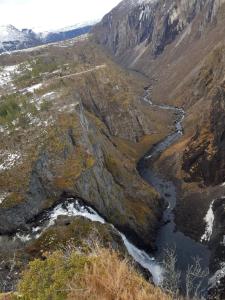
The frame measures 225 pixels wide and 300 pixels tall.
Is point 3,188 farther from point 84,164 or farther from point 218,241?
point 218,241

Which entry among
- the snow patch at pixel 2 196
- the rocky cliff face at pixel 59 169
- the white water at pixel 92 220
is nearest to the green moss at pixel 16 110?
the rocky cliff face at pixel 59 169

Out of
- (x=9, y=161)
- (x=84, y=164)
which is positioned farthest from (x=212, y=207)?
(x=9, y=161)

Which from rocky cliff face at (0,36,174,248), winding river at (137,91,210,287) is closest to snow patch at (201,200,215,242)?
winding river at (137,91,210,287)

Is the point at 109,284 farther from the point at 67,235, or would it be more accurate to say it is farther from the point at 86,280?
the point at 67,235

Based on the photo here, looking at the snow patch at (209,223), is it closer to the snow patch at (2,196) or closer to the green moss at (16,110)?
the snow patch at (2,196)

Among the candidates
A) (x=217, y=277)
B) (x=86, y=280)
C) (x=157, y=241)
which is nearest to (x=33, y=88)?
(x=157, y=241)
